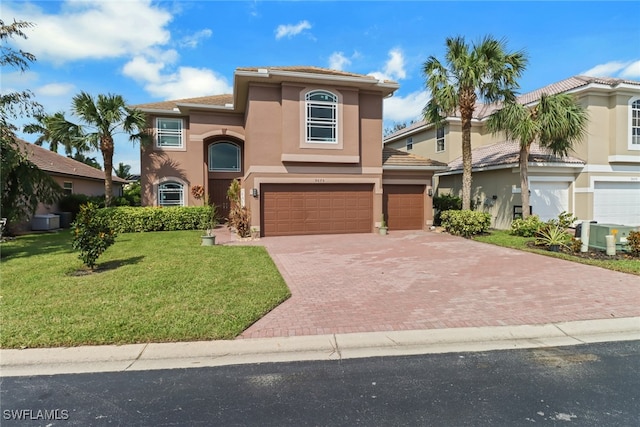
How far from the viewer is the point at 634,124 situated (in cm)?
1781

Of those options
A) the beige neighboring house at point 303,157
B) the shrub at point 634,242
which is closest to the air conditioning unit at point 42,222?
the beige neighboring house at point 303,157

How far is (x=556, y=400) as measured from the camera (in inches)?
128

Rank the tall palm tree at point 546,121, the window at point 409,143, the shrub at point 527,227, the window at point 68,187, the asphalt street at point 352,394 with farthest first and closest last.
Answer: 1. the window at point 409,143
2. the window at point 68,187
3. the shrub at point 527,227
4. the tall palm tree at point 546,121
5. the asphalt street at point 352,394

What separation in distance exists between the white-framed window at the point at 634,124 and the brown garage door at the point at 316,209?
14279mm

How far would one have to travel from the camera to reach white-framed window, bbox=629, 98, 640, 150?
17.6m

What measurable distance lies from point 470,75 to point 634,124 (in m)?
11.2

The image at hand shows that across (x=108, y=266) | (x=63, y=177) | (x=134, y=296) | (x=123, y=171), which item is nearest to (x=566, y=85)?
(x=134, y=296)

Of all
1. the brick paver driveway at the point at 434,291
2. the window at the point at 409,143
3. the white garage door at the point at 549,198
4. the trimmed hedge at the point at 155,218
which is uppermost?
the window at the point at 409,143

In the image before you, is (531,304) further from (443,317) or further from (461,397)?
(461,397)

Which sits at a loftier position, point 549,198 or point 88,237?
point 549,198

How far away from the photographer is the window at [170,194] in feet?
61.5

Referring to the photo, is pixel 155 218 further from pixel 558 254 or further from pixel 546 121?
pixel 546 121

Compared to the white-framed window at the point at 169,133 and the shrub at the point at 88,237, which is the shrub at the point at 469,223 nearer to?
the shrub at the point at 88,237

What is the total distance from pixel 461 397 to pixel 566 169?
1837 centimetres
